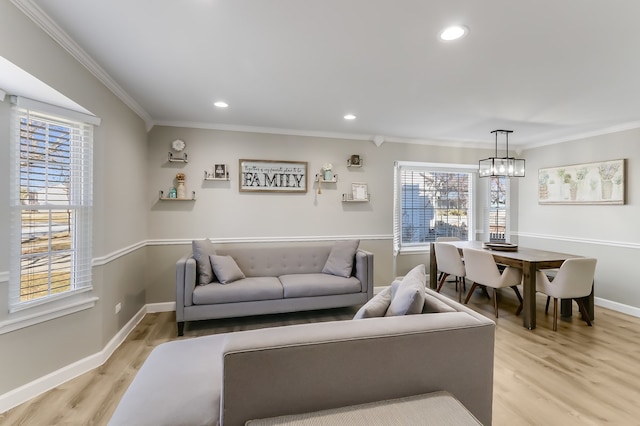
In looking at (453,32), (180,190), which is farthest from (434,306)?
(180,190)

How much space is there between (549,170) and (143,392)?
18.9ft

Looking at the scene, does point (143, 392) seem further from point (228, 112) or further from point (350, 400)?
point (228, 112)

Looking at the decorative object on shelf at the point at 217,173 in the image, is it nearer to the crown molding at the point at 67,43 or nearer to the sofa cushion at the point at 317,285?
the crown molding at the point at 67,43

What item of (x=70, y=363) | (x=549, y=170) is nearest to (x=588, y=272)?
(x=549, y=170)

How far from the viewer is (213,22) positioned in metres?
1.80

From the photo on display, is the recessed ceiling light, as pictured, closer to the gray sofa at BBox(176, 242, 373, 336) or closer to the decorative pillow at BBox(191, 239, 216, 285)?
the gray sofa at BBox(176, 242, 373, 336)

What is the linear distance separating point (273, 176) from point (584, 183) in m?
4.40

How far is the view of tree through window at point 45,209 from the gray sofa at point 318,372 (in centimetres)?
123

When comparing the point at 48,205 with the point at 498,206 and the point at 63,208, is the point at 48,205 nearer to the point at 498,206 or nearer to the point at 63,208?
the point at 63,208

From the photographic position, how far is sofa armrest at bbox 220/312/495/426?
4.02 ft

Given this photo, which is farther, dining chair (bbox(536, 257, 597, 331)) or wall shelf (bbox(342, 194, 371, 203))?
wall shelf (bbox(342, 194, 371, 203))

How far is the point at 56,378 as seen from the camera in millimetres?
2152

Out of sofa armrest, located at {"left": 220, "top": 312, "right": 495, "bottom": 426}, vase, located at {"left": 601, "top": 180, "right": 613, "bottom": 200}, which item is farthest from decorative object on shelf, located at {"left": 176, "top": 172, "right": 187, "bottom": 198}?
vase, located at {"left": 601, "top": 180, "right": 613, "bottom": 200}

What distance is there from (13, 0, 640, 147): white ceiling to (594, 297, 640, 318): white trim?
232 cm
